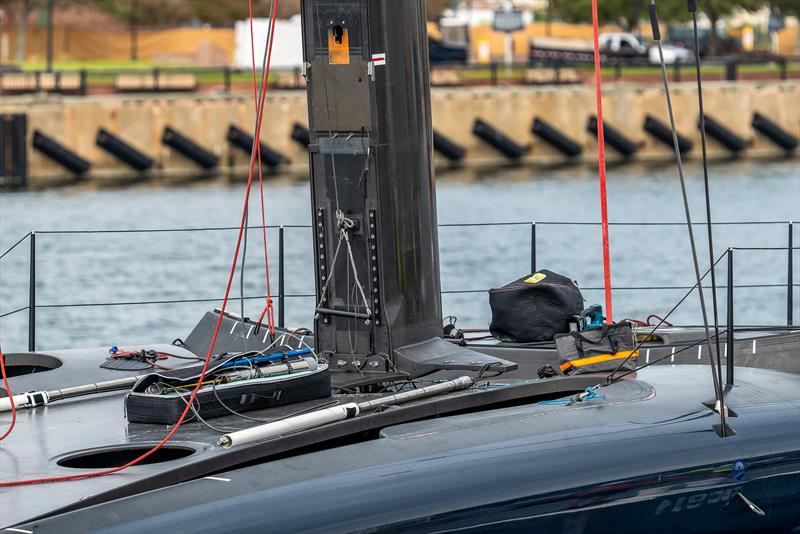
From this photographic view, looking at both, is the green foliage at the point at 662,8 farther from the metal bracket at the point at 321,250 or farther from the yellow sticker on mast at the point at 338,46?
the metal bracket at the point at 321,250

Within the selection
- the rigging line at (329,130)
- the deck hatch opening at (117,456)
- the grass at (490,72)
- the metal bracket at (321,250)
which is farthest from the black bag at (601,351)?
the grass at (490,72)

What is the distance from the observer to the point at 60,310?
2486cm

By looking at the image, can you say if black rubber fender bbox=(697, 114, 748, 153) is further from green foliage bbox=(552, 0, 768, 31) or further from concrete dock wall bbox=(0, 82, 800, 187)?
green foliage bbox=(552, 0, 768, 31)

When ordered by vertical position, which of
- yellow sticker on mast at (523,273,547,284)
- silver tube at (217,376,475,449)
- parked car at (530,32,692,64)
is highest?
parked car at (530,32,692,64)

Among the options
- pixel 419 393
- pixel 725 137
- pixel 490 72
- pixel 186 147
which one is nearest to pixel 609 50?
pixel 490 72

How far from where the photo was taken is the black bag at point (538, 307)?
27.6 feet

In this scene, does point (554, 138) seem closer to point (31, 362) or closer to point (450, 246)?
point (450, 246)

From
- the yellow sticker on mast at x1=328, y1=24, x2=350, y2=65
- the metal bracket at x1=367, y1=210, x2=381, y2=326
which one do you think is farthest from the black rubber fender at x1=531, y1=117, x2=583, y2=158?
the metal bracket at x1=367, y1=210, x2=381, y2=326

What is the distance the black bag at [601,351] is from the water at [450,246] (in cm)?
1472

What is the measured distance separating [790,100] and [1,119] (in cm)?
2654

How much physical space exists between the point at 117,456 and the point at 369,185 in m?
2.15

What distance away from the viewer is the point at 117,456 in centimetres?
630

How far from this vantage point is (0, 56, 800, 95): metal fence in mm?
44344

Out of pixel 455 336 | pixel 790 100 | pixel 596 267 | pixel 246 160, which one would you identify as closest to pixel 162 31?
pixel 246 160
